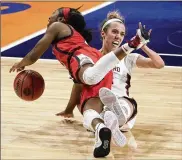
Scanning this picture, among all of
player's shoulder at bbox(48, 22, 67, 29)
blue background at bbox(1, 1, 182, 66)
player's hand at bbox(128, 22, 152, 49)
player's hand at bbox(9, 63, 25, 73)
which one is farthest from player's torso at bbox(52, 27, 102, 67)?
blue background at bbox(1, 1, 182, 66)

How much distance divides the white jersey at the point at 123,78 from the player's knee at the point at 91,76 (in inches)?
22.4

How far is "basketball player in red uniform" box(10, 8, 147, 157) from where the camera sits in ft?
12.5

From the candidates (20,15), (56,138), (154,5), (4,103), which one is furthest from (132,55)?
(154,5)

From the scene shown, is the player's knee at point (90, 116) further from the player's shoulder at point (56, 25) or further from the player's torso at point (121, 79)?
the player's shoulder at point (56, 25)

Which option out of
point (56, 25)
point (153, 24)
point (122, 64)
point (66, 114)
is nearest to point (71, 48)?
point (56, 25)

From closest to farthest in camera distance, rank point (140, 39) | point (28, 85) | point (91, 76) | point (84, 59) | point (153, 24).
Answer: point (140, 39) < point (91, 76) < point (84, 59) < point (28, 85) < point (153, 24)

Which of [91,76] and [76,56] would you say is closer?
[91,76]

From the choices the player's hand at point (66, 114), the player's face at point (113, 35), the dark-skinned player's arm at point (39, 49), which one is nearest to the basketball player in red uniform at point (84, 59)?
the dark-skinned player's arm at point (39, 49)

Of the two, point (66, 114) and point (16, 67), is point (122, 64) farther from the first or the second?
point (16, 67)

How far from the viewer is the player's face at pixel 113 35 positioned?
180 inches

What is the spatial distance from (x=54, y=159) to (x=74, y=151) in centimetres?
21

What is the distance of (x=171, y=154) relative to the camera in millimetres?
4055

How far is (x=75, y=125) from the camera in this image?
15.8 feet

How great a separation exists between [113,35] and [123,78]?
1.25 ft
